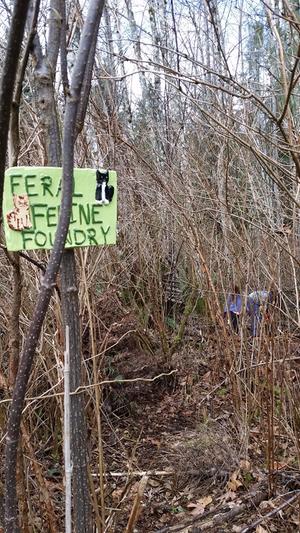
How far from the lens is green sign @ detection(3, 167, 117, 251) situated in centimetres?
108

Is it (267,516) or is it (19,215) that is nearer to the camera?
(19,215)

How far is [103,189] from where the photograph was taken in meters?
1.22

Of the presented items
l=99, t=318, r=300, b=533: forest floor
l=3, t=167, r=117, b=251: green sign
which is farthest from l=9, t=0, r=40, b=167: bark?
l=99, t=318, r=300, b=533: forest floor

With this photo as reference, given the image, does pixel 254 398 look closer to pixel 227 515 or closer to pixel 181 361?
pixel 227 515

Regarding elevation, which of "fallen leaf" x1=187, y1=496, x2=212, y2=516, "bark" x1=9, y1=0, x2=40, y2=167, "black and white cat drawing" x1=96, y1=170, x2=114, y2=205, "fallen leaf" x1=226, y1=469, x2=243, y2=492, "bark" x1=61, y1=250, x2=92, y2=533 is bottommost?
"fallen leaf" x1=187, y1=496, x2=212, y2=516

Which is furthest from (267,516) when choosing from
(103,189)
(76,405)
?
(103,189)

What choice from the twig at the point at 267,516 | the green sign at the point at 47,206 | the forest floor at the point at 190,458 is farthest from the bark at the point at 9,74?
the twig at the point at 267,516

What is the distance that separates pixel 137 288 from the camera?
369 centimetres

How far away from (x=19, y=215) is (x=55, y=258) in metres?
0.44

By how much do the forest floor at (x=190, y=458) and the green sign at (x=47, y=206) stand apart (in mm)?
574

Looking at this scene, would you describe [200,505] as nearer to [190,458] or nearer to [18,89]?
[190,458]

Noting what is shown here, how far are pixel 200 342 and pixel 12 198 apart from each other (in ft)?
9.52

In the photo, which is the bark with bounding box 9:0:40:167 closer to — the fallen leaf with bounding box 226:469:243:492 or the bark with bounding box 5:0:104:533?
the bark with bounding box 5:0:104:533

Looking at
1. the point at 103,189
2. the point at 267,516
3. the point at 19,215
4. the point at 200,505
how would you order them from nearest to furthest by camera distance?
the point at 19,215 < the point at 103,189 < the point at 267,516 < the point at 200,505
